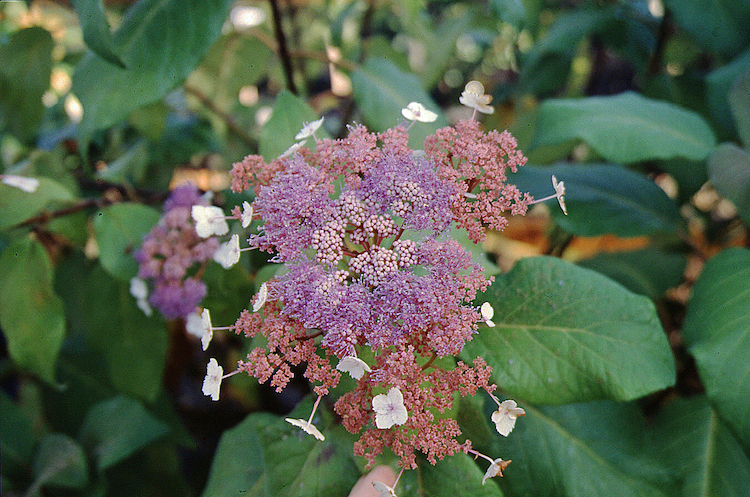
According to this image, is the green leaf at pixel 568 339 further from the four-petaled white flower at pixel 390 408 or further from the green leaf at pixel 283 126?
the green leaf at pixel 283 126

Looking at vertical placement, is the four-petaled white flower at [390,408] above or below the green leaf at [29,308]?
above

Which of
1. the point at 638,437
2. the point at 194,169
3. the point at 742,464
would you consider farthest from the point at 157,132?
the point at 742,464

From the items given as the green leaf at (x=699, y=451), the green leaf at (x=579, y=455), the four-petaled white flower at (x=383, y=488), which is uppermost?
the four-petaled white flower at (x=383, y=488)

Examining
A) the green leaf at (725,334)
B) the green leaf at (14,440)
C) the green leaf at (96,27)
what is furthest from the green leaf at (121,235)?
the green leaf at (725,334)

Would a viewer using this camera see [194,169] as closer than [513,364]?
No

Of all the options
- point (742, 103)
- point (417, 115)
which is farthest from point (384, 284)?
point (742, 103)

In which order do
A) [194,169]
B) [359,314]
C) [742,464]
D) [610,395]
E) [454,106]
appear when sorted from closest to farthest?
[359,314], [610,395], [742,464], [194,169], [454,106]

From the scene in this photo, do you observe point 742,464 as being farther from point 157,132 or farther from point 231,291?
point 157,132
